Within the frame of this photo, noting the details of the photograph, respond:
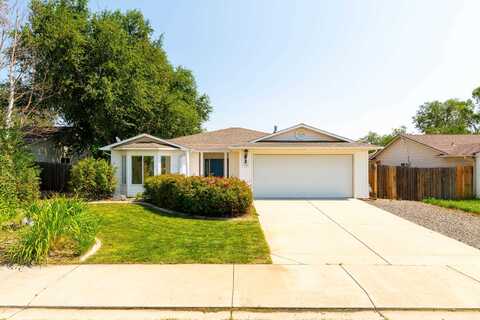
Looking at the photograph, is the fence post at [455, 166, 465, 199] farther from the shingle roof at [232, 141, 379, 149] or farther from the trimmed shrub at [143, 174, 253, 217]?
the trimmed shrub at [143, 174, 253, 217]

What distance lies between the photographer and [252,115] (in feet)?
87.5

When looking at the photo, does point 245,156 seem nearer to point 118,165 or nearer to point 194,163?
point 194,163

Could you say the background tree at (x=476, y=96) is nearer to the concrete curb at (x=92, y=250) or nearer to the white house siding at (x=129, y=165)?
the white house siding at (x=129, y=165)

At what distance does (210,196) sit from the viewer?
10.4 metres

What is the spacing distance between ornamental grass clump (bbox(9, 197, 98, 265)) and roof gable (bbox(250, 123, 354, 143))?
1131 cm

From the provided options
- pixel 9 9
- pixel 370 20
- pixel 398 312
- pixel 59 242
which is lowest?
pixel 398 312

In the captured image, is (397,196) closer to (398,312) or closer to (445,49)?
(445,49)

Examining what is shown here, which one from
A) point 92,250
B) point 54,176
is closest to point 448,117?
point 54,176

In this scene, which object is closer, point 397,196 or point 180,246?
point 180,246

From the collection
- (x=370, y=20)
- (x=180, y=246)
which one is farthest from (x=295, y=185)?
(x=180, y=246)

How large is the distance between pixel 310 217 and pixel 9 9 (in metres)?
20.7

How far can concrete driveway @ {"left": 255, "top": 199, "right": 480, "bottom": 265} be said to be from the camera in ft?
20.0

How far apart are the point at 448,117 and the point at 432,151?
34.5 metres

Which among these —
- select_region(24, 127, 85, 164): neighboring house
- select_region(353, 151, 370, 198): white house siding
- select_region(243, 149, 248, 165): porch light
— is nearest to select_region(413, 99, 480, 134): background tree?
select_region(353, 151, 370, 198): white house siding
